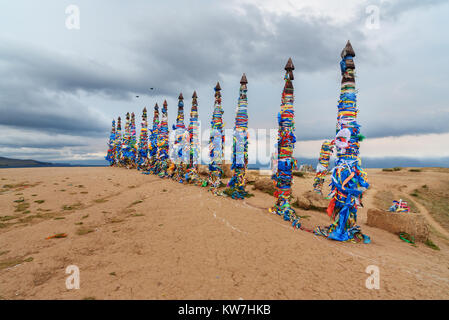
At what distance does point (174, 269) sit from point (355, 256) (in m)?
5.04

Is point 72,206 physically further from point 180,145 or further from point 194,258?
point 194,258

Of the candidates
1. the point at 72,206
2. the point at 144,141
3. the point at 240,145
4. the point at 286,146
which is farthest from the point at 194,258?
the point at 144,141

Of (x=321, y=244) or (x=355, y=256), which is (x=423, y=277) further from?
(x=321, y=244)

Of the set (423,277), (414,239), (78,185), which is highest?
(78,185)

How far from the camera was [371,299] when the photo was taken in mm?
3863

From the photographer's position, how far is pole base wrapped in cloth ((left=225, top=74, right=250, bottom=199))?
41.9 feet

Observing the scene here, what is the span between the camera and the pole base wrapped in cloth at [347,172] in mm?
7121

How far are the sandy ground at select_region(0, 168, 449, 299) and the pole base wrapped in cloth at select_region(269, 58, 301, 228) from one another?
3.69 feet

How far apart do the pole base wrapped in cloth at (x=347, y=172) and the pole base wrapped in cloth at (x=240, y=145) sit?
19.7 ft

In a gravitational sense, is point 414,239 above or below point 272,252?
below

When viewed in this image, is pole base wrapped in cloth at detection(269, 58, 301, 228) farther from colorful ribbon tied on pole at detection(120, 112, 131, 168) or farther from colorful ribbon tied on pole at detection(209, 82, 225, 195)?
colorful ribbon tied on pole at detection(120, 112, 131, 168)
